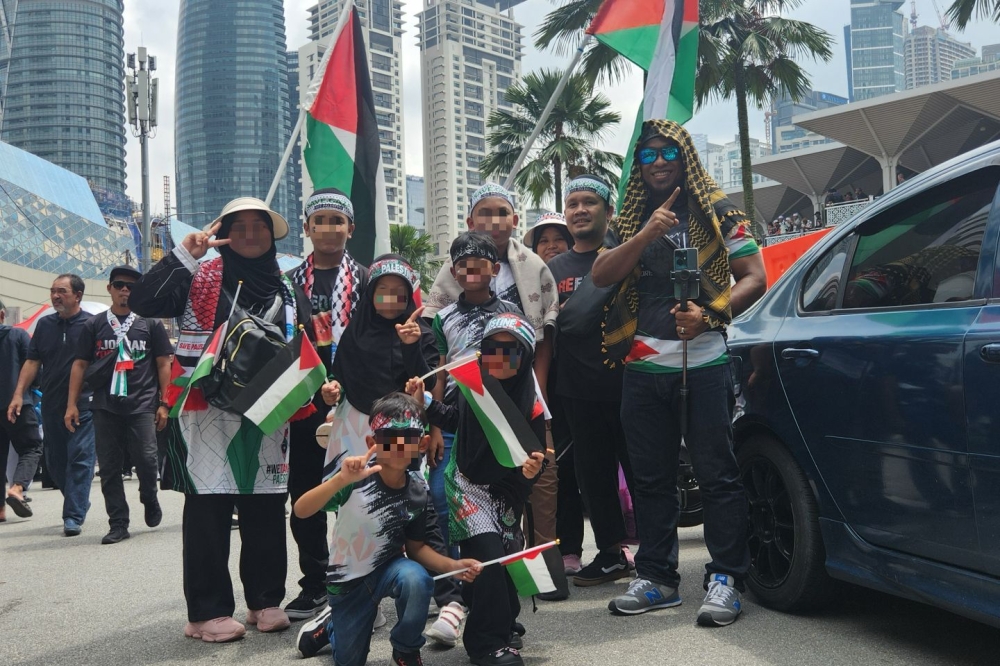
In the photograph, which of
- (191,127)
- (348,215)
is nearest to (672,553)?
(348,215)

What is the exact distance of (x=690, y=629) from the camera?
389 cm

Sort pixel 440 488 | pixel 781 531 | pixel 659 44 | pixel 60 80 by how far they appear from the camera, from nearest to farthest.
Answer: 1. pixel 781 531
2. pixel 440 488
3. pixel 659 44
4. pixel 60 80

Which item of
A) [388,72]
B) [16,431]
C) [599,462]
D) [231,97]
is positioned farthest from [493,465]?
[231,97]

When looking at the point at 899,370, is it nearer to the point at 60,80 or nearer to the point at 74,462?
the point at 74,462

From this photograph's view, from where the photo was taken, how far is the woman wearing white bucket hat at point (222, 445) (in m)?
4.09

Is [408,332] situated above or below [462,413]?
above

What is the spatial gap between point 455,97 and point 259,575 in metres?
136

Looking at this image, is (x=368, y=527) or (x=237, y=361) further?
(x=237, y=361)

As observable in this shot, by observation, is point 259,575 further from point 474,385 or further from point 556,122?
point 556,122

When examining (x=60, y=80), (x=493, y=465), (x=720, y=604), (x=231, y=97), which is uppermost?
(x=60, y=80)

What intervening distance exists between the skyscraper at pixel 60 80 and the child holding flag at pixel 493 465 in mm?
136173

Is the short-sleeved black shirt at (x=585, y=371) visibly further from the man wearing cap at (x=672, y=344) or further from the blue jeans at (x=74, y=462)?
the blue jeans at (x=74, y=462)

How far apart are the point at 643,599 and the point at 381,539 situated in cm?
136

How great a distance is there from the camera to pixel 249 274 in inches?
169
